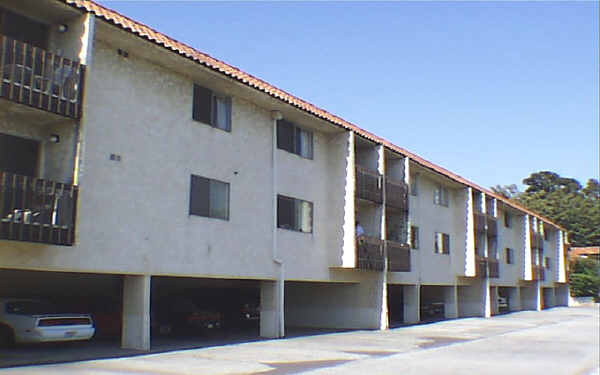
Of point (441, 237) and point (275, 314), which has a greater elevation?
point (441, 237)

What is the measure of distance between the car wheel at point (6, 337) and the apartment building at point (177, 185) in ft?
5.02

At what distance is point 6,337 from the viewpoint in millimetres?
15719

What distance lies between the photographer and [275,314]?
68.6 feet

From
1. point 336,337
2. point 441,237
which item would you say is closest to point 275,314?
point 336,337

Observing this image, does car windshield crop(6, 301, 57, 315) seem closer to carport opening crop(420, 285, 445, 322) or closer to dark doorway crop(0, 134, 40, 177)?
dark doorway crop(0, 134, 40, 177)

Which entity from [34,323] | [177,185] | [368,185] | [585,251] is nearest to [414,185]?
[368,185]

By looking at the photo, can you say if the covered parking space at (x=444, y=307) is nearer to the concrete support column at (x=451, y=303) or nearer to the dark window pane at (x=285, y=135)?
the concrete support column at (x=451, y=303)

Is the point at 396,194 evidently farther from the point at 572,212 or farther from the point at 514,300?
the point at 572,212

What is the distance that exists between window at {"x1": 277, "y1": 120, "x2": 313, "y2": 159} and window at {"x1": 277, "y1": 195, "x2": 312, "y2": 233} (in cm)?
183

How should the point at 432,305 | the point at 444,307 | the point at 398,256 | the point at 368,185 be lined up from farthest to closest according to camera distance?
the point at 432,305, the point at 444,307, the point at 398,256, the point at 368,185

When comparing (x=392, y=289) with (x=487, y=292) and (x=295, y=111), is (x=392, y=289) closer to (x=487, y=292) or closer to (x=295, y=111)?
(x=487, y=292)

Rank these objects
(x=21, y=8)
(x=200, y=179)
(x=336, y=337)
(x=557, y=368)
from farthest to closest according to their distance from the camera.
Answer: (x=336, y=337) → (x=200, y=179) → (x=557, y=368) → (x=21, y=8)

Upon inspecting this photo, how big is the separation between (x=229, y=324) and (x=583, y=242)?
8356cm

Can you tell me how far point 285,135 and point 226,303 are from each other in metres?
8.18
